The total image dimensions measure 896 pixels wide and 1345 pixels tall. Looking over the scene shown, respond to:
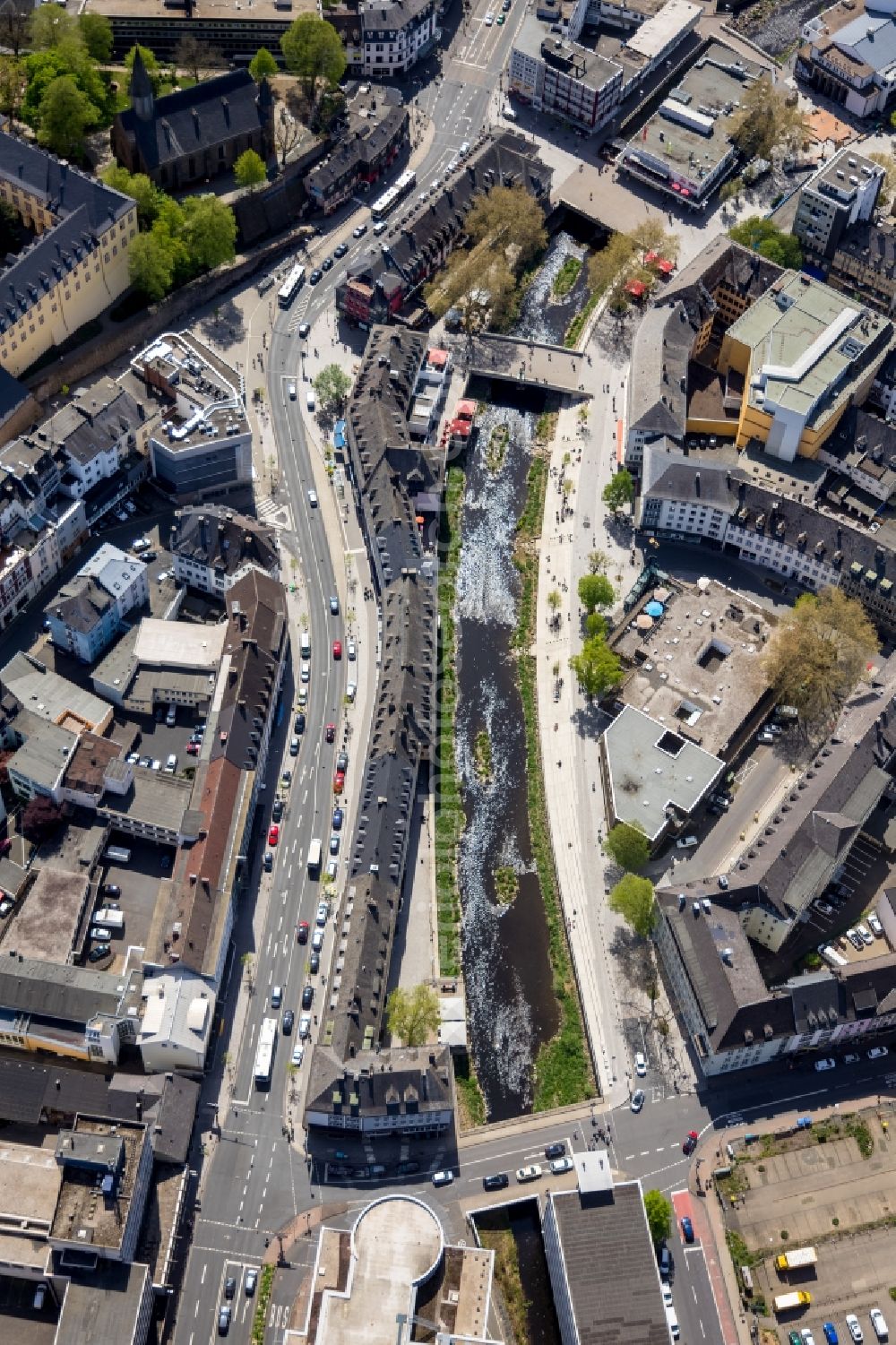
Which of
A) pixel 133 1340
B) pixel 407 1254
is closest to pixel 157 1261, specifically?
pixel 133 1340

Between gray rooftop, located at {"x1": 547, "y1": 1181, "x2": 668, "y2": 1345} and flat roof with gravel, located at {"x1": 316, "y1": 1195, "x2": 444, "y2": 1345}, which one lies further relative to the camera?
gray rooftop, located at {"x1": 547, "y1": 1181, "x2": 668, "y2": 1345}

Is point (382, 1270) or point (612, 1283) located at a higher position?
point (382, 1270)

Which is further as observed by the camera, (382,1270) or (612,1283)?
(612,1283)

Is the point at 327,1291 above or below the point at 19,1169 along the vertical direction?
below

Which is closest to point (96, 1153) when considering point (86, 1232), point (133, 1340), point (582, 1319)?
point (86, 1232)

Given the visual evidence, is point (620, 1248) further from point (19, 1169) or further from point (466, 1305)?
point (19, 1169)

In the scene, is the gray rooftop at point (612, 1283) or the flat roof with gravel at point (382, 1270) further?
the gray rooftop at point (612, 1283)

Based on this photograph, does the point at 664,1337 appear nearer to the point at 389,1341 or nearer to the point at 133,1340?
the point at 389,1341

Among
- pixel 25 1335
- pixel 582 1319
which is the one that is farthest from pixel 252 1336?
pixel 582 1319
